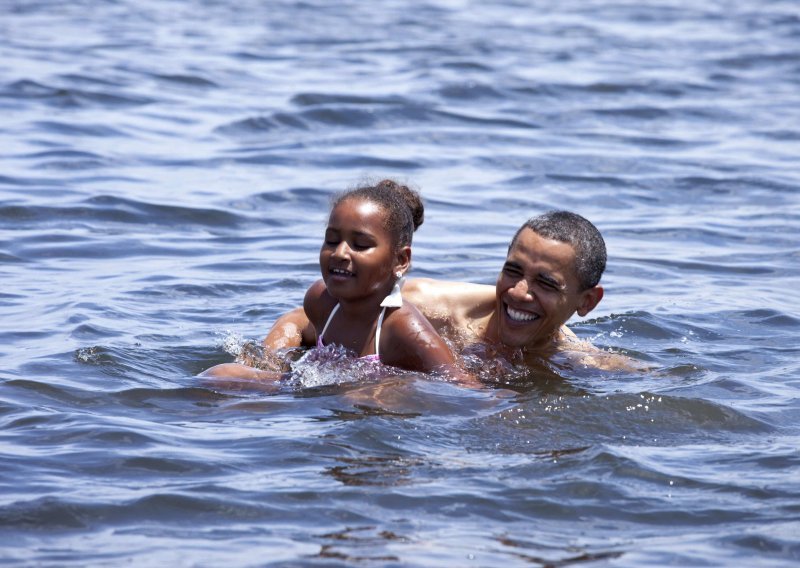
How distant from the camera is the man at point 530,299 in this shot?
6723 millimetres

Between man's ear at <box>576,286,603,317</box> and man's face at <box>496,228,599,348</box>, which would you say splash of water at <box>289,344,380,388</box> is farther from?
man's ear at <box>576,286,603,317</box>

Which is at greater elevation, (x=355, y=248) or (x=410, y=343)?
(x=355, y=248)

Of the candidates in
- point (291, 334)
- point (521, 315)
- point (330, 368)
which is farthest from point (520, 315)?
point (291, 334)

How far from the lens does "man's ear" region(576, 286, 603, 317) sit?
22.7ft

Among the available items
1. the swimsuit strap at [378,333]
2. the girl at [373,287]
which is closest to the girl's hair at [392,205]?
the girl at [373,287]

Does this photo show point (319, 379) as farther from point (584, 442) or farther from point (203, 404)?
point (584, 442)

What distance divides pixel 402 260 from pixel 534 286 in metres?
0.69

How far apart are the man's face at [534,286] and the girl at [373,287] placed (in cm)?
52

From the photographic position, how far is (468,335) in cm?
710

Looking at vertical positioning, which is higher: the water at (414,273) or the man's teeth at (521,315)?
the man's teeth at (521,315)

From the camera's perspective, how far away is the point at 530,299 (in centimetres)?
668

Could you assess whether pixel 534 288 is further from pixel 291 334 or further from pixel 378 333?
pixel 291 334

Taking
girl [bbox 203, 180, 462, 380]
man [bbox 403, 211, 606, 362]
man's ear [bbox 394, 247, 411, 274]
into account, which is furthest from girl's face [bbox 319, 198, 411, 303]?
man [bbox 403, 211, 606, 362]

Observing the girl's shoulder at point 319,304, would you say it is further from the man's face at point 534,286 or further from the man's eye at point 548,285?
the man's eye at point 548,285
